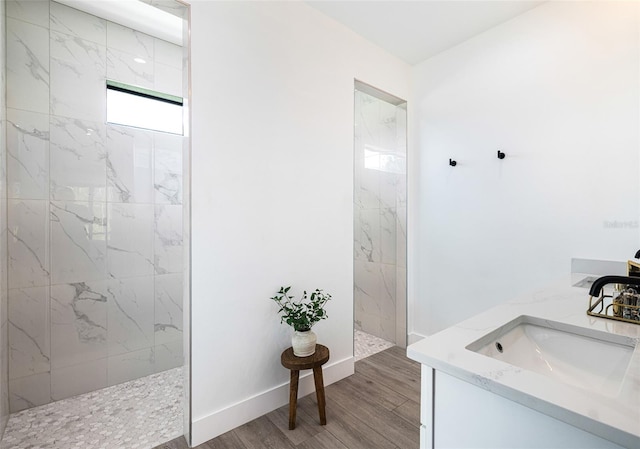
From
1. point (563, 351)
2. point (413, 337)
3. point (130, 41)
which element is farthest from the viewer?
point (413, 337)

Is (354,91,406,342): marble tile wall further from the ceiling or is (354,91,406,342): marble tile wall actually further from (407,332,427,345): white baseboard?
the ceiling

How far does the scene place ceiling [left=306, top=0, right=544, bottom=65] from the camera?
203 centimetres

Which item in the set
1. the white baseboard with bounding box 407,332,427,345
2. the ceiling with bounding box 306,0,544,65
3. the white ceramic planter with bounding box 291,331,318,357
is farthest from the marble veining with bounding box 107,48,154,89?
the white baseboard with bounding box 407,332,427,345

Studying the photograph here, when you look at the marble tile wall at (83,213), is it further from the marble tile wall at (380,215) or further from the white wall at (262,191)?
the marble tile wall at (380,215)

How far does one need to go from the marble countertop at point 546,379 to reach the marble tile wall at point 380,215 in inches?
71.0

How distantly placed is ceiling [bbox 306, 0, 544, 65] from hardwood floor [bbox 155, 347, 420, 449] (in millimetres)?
2639

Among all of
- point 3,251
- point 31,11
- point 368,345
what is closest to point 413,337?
point 368,345

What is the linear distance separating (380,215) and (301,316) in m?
1.59

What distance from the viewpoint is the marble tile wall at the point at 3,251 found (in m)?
1.64

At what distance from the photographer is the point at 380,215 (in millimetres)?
3070

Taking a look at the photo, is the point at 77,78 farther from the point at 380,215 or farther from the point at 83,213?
the point at 380,215

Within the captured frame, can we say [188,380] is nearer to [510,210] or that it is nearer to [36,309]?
[36,309]

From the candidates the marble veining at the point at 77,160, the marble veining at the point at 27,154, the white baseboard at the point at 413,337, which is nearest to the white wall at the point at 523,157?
the white baseboard at the point at 413,337

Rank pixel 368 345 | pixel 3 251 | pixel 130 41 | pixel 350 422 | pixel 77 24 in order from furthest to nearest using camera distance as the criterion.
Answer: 1. pixel 368 345
2. pixel 130 41
3. pixel 77 24
4. pixel 350 422
5. pixel 3 251
